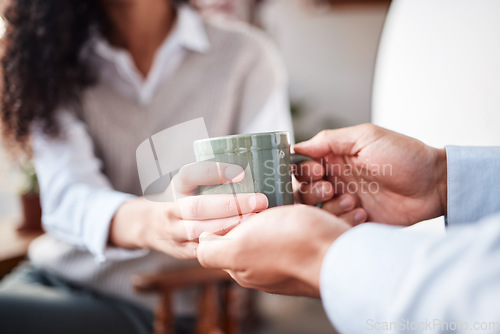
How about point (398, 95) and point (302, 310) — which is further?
point (302, 310)

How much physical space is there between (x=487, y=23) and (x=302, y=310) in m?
2.10

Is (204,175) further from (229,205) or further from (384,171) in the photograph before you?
(384,171)

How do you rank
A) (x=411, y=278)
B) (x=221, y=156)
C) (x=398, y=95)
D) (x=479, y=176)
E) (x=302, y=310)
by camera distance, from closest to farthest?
(x=411, y=278) → (x=221, y=156) → (x=479, y=176) → (x=398, y=95) → (x=302, y=310)

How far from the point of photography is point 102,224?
2.51ft

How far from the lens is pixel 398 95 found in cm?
86

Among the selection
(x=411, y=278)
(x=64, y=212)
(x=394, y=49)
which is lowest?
(x=64, y=212)

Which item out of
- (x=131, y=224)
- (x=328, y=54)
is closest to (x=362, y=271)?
(x=131, y=224)

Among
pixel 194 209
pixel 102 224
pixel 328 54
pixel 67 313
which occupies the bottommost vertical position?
pixel 67 313

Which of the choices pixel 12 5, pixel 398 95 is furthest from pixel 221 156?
pixel 12 5

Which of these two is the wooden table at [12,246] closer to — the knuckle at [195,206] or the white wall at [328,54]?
the knuckle at [195,206]

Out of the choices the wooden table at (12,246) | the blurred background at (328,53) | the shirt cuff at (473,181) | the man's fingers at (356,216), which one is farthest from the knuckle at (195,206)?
the blurred background at (328,53)

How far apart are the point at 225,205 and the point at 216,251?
57 millimetres

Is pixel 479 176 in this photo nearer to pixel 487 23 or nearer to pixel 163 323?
pixel 487 23

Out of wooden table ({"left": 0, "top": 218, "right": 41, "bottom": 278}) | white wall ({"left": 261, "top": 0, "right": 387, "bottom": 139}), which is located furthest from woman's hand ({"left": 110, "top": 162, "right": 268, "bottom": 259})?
white wall ({"left": 261, "top": 0, "right": 387, "bottom": 139})
